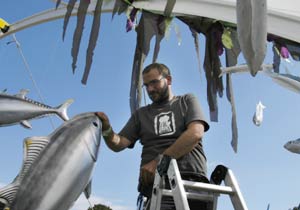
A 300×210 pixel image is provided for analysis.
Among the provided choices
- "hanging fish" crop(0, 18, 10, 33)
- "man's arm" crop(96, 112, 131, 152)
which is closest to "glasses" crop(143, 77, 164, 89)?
"man's arm" crop(96, 112, 131, 152)

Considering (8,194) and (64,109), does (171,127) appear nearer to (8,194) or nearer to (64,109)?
(64,109)

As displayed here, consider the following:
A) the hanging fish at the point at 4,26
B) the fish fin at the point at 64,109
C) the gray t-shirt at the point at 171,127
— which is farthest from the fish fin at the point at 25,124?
the gray t-shirt at the point at 171,127

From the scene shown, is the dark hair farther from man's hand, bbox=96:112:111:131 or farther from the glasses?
man's hand, bbox=96:112:111:131

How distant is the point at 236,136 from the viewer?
144 centimetres

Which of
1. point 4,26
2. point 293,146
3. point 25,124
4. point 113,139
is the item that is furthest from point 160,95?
point 4,26

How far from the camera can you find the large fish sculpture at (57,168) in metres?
1.14

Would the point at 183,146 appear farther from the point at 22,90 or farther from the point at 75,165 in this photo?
the point at 22,90

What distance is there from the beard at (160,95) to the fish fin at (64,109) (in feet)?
1.34

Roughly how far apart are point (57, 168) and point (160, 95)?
24.7 inches

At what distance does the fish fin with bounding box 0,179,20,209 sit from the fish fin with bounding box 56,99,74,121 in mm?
636

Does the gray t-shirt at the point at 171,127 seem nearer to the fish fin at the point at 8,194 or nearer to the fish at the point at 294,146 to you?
the fish fin at the point at 8,194

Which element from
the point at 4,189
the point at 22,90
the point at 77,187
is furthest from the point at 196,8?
the point at 22,90

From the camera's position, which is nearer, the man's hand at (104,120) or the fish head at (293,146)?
the man's hand at (104,120)

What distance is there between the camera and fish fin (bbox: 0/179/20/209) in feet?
3.72
